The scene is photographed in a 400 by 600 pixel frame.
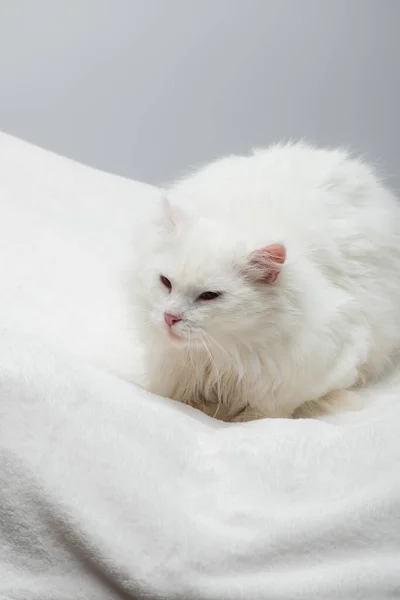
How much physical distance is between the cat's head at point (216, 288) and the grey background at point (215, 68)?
5.64ft

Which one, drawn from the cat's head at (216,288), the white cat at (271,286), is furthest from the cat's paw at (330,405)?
the cat's head at (216,288)

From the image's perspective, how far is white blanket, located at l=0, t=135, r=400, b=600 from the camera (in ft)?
2.82

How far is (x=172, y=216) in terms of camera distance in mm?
1351

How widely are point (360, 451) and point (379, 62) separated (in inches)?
86.7

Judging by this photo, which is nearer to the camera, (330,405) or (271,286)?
(271,286)

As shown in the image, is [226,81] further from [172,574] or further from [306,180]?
[172,574]

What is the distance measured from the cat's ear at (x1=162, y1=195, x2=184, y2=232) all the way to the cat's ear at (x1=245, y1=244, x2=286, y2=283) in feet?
0.54

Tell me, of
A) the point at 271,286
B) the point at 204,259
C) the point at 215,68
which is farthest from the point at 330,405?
the point at 215,68

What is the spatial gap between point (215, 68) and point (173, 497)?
2.34m

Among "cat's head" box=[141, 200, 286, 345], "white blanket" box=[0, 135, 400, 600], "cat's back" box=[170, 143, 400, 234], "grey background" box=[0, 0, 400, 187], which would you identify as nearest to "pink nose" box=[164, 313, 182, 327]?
"cat's head" box=[141, 200, 286, 345]

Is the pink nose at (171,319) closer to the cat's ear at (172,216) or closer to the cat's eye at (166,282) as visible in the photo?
the cat's eye at (166,282)

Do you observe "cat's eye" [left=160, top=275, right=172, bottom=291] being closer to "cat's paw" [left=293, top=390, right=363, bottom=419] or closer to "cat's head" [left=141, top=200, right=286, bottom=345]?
"cat's head" [left=141, top=200, right=286, bottom=345]

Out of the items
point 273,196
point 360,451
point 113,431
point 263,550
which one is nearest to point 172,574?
point 263,550

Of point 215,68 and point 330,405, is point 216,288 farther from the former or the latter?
point 215,68
